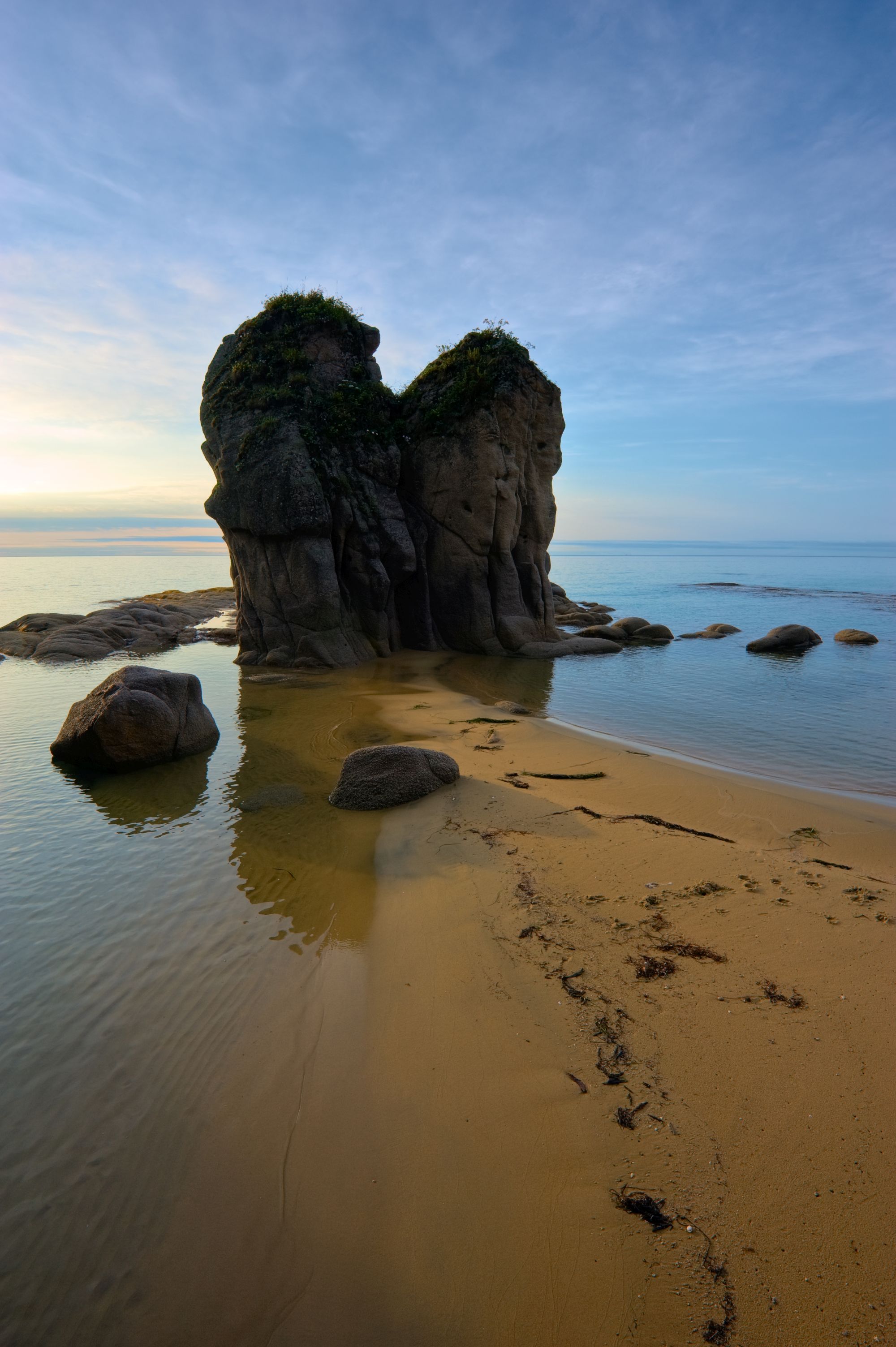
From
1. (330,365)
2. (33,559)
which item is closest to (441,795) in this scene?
(330,365)

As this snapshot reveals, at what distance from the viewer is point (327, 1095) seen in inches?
170

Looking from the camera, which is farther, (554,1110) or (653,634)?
(653,634)

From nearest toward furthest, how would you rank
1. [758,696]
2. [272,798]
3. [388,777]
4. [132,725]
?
1. [388,777]
2. [272,798]
3. [132,725]
4. [758,696]

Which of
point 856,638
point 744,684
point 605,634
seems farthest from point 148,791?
point 856,638

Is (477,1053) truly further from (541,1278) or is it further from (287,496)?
(287,496)

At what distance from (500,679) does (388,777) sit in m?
11.3

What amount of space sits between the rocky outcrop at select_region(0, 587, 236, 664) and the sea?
4451mm

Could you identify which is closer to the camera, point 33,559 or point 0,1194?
point 0,1194

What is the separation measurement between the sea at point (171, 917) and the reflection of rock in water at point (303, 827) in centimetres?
4

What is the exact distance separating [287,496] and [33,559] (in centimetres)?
12757

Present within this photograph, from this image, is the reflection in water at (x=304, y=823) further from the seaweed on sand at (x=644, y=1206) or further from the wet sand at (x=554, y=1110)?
the seaweed on sand at (x=644, y=1206)

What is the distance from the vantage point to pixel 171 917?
651cm

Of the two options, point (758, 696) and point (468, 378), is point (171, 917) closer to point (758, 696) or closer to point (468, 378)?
point (758, 696)

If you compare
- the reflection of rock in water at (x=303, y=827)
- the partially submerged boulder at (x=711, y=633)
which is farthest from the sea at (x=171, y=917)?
the partially submerged boulder at (x=711, y=633)
